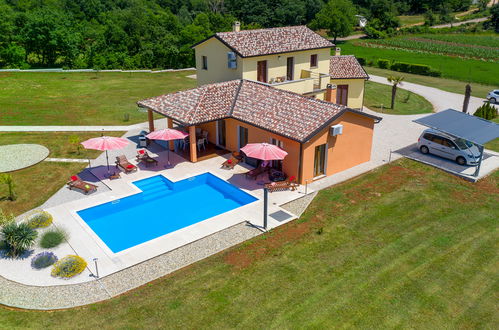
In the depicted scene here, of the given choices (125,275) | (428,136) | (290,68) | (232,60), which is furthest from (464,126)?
(125,275)

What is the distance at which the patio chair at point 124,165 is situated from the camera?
26.9 meters

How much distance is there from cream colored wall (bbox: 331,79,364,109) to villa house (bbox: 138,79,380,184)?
11.9 meters

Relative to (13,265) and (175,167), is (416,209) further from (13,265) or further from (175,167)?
(13,265)

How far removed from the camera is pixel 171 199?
24234 mm

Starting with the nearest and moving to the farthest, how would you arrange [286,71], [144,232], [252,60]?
1. [144,232]
2. [252,60]
3. [286,71]

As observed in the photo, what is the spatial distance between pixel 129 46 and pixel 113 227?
55016mm

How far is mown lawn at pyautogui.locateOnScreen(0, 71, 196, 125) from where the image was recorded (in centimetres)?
3819

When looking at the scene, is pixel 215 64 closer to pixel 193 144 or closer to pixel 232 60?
pixel 232 60

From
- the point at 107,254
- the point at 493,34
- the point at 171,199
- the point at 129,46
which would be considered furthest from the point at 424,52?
the point at 107,254

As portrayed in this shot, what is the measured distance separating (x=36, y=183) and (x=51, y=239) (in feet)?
24.6

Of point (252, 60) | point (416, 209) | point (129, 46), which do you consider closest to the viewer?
point (416, 209)

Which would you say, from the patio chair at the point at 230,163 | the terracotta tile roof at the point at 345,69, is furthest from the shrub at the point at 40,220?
the terracotta tile roof at the point at 345,69

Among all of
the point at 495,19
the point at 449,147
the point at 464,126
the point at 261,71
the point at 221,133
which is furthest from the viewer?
the point at 495,19

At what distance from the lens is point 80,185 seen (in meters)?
24.5
